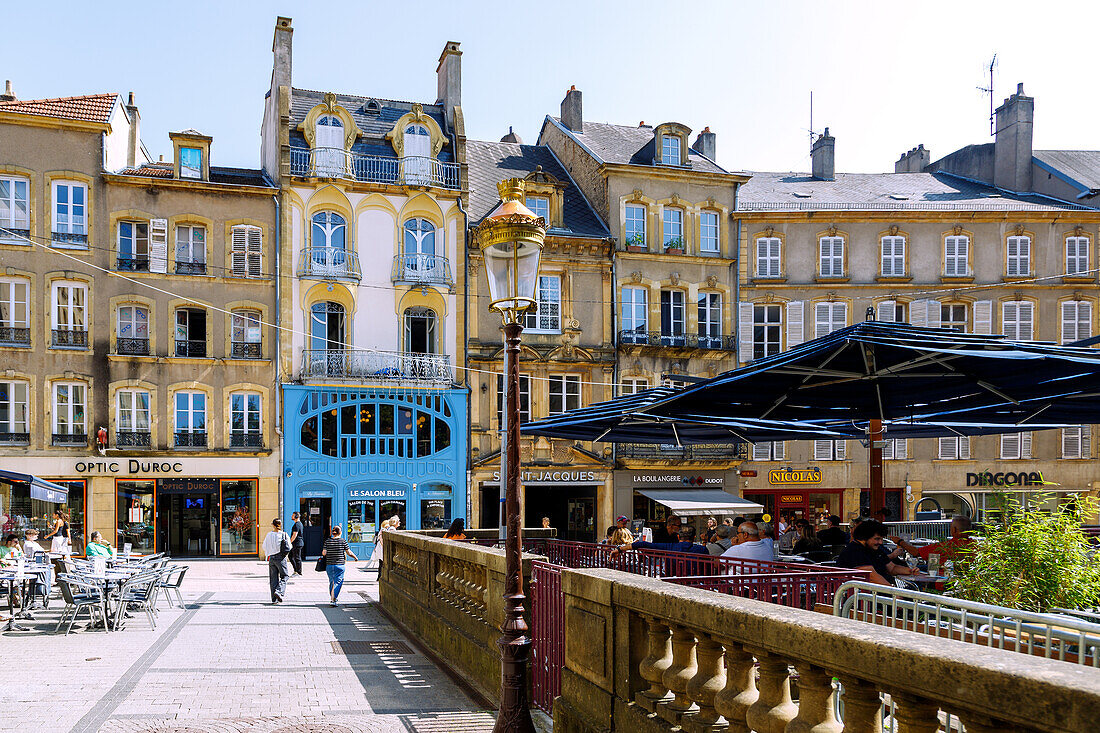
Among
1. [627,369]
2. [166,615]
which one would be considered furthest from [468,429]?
[166,615]

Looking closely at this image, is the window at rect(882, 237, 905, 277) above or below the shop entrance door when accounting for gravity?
above

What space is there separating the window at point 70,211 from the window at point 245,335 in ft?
15.5

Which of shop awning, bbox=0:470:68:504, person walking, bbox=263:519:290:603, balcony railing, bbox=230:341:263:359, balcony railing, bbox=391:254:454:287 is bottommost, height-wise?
person walking, bbox=263:519:290:603

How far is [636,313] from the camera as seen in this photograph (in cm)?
3528

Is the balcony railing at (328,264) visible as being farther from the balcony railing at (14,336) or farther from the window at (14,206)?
the balcony railing at (14,336)

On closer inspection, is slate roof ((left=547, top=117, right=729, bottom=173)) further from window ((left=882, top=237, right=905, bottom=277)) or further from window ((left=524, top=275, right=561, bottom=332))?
window ((left=882, top=237, right=905, bottom=277))

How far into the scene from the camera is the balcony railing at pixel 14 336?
29.1 m

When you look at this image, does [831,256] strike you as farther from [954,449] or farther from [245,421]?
[245,421]

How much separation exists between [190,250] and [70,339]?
422 centimetres

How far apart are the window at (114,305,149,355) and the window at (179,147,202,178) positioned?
14.4ft

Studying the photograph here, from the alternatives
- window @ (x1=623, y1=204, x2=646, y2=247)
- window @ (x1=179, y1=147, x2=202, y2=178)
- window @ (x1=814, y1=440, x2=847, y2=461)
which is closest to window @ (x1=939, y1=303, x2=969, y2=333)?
window @ (x1=814, y1=440, x2=847, y2=461)

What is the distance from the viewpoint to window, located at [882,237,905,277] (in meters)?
36.4

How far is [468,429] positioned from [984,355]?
→ 84.1ft

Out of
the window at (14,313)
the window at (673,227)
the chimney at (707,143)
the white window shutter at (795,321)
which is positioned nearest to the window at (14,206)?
the window at (14,313)
